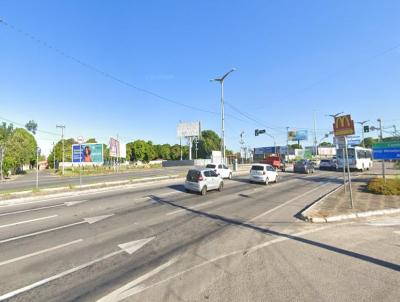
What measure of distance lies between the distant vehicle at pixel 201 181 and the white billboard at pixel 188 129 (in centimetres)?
A: 5929

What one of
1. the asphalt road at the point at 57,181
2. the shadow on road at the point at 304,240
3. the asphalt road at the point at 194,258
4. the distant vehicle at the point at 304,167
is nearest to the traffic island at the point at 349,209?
the asphalt road at the point at 194,258

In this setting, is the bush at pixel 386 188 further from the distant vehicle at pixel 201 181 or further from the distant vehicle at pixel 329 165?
the distant vehicle at pixel 329 165

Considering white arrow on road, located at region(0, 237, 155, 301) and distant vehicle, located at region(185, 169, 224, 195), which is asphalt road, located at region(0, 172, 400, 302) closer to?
white arrow on road, located at region(0, 237, 155, 301)

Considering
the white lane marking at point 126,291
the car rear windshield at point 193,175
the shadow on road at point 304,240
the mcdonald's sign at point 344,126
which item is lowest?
the shadow on road at point 304,240

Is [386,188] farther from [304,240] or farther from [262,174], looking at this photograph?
[304,240]

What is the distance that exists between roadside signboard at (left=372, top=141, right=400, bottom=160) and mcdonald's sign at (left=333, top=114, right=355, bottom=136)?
1036cm

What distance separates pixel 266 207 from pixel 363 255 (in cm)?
724

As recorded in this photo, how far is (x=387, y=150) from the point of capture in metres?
21.1

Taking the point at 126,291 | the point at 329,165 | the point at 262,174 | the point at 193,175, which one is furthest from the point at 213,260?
the point at 329,165

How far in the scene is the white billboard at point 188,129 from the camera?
7856 centimetres

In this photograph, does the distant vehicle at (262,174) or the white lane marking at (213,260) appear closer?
the white lane marking at (213,260)

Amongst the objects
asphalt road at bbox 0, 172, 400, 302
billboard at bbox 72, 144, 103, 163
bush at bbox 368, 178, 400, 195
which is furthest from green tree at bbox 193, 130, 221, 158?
asphalt road at bbox 0, 172, 400, 302

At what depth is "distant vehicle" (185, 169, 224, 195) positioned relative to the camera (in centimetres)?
1819

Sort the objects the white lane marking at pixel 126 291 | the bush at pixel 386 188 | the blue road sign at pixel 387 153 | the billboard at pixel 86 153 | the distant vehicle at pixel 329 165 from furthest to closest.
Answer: the distant vehicle at pixel 329 165, the billboard at pixel 86 153, the blue road sign at pixel 387 153, the bush at pixel 386 188, the white lane marking at pixel 126 291
